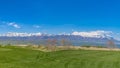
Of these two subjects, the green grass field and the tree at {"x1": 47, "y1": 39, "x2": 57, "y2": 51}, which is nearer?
the green grass field

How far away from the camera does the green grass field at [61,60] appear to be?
10.6 meters

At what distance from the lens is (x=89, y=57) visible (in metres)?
11.9

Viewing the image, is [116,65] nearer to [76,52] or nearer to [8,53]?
[76,52]

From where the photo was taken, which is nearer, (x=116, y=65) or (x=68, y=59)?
(x=116, y=65)

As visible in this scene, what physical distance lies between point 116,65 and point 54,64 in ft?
7.53

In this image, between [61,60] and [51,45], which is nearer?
[61,60]

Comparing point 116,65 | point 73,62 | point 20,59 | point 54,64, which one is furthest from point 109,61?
point 20,59

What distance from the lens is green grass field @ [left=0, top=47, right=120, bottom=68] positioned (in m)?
10.6

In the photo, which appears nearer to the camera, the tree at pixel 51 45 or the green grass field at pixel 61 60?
the green grass field at pixel 61 60

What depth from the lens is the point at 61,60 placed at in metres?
11.3

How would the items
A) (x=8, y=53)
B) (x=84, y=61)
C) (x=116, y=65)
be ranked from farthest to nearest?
(x=8, y=53), (x=84, y=61), (x=116, y=65)

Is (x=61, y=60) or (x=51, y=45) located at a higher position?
(x=51, y=45)

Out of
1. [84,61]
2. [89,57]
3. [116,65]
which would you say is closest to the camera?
[116,65]

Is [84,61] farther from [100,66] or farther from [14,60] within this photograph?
[14,60]
